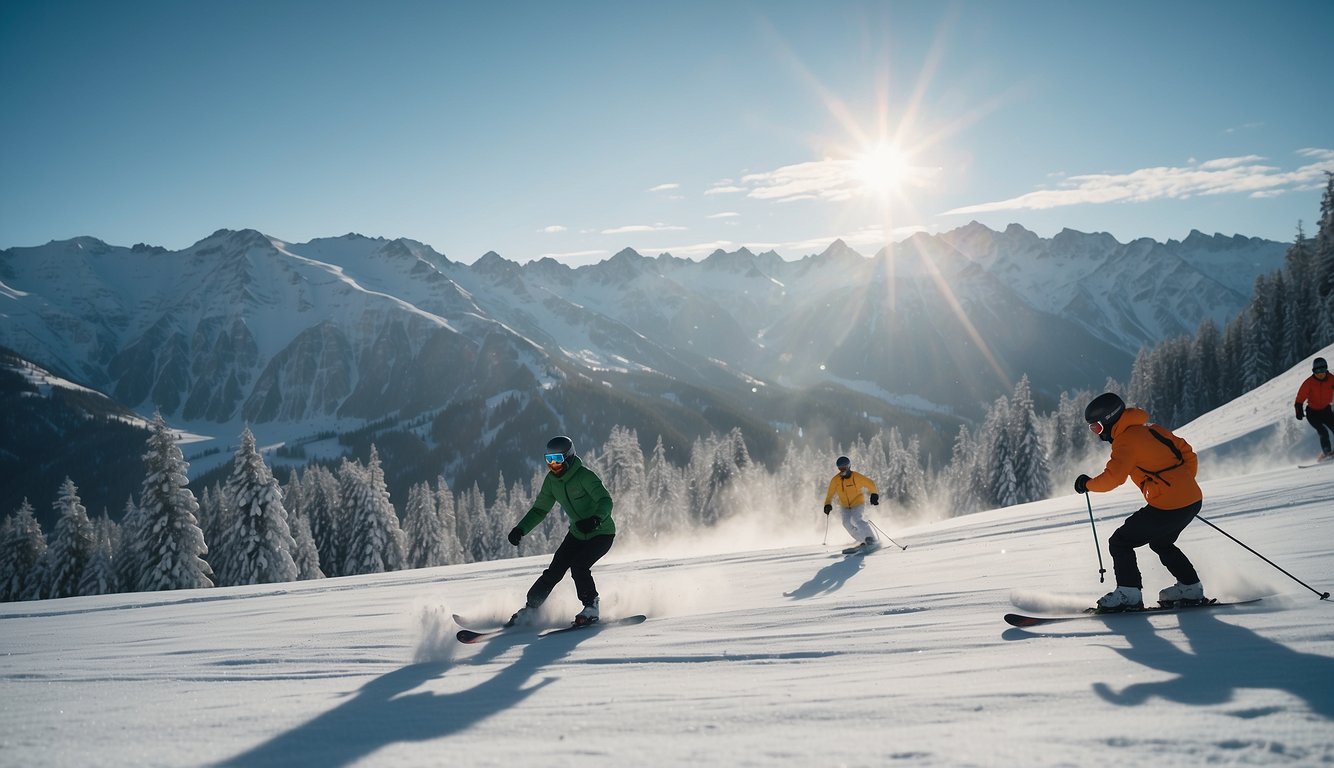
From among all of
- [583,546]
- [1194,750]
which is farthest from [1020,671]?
[583,546]

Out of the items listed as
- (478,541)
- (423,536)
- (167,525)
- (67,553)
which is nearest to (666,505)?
(423,536)

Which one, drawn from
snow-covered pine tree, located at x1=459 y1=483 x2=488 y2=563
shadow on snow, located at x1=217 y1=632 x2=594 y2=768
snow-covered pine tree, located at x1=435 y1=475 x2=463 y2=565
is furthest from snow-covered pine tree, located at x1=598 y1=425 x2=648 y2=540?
shadow on snow, located at x1=217 y1=632 x2=594 y2=768

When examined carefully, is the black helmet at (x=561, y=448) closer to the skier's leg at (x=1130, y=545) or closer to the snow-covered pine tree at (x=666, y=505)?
the skier's leg at (x=1130, y=545)

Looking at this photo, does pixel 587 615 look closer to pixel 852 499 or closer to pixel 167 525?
pixel 852 499

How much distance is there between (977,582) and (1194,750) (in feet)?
16.6

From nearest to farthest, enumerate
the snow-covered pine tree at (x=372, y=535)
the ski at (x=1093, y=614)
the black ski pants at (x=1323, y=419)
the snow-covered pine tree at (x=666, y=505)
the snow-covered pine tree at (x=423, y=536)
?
the ski at (x=1093, y=614) < the black ski pants at (x=1323, y=419) < the snow-covered pine tree at (x=372, y=535) < the snow-covered pine tree at (x=666, y=505) < the snow-covered pine tree at (x=423, y=536)

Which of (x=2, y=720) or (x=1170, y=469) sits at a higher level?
(x=1170, y=469)

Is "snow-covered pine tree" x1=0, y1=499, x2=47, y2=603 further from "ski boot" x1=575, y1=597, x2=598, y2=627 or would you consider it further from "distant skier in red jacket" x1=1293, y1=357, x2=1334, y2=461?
"distant skier in red jacket" x1=1293, y1=357, x2=1334, y2=461

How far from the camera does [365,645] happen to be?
725 centimetres

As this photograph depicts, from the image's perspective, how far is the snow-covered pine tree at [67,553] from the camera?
40312mm

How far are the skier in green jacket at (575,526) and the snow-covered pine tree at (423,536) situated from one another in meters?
51.8

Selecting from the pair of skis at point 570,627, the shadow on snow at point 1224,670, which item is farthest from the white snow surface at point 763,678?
the pair of skis at point 570,627

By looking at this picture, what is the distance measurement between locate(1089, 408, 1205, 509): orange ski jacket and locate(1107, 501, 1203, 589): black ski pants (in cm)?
8

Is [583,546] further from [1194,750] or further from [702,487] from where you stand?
[702,487]
